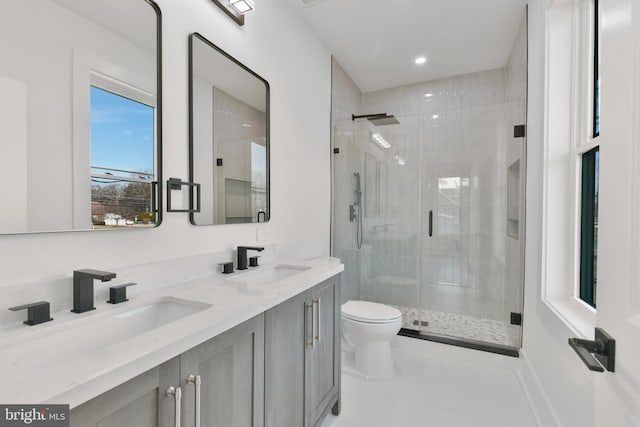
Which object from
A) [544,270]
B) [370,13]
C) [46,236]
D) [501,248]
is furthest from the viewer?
[501,248]

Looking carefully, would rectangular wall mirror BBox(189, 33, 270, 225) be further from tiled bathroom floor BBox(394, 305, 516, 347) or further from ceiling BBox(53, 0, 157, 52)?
tiled bathroom floor BBox(394, 305, 516, 347)

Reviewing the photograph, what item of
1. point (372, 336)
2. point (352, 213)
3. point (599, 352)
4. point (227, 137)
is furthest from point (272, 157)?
point (599, 352)

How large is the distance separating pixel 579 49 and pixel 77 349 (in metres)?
2.40

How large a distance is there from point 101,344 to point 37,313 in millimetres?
187

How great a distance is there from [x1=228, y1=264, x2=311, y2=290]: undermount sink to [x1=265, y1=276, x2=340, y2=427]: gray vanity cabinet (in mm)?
230

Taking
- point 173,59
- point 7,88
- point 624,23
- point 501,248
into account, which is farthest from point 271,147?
point 501,248

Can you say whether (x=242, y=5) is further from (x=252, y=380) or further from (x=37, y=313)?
(x=252, y=380)

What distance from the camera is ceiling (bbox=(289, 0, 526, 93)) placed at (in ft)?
7.30

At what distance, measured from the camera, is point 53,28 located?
0.96 meters

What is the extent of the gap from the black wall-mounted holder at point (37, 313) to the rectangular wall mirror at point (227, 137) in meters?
0.64

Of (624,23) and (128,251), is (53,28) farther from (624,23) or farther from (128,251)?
(624,23)

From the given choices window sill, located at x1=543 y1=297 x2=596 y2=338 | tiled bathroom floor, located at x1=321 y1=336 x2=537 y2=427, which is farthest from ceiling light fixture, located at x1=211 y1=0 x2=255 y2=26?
tiled bathroom floor, located at x1=321 y1=336 x2=537 y2=427

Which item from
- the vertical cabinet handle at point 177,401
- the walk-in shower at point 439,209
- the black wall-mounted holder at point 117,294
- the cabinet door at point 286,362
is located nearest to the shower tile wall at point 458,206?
the walk-in shower at point 439,209

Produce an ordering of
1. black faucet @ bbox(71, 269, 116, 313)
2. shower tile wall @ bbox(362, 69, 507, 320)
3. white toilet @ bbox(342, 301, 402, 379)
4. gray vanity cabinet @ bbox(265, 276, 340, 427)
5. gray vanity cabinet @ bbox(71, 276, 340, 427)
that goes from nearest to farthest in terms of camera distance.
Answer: gray vanity cabinet @ bbox(71, 276, 340, 427), black faucet @ bbox(71, 269, 116, 313), gray vanity cabinet @ bbox(265, 276, 340, 427), white toilet @ bbox(342, 301, 402, 379), shower tile wall @ bbox(362, 69, 507, 320)
